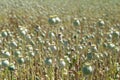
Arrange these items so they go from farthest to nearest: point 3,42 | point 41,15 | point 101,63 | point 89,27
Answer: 1. point 41,15
2. point 89,27
3. point 3,42
4. point 101,63

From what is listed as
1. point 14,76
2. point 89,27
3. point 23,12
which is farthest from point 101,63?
point 23,12

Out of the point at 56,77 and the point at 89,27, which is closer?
the point at 56,77

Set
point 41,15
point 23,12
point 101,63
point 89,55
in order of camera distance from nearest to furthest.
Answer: point 89,55, point 101,63, point 41,15, point 23,12

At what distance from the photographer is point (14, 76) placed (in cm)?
338

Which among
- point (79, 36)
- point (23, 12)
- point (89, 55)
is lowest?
point (23, 12)

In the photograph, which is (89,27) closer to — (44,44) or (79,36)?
(79,36)

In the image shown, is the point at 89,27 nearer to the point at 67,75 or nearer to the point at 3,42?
the point at 3,42

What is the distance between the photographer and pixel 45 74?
335 centimetres

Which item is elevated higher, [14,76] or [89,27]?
[14,76]

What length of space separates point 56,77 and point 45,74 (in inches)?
7.7

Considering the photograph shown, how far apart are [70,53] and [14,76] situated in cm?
68

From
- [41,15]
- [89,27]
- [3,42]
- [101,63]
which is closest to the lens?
[101,63]

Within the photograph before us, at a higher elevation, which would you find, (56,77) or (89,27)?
(56,77)

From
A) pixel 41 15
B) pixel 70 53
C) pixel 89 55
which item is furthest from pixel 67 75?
pixel 41 15
